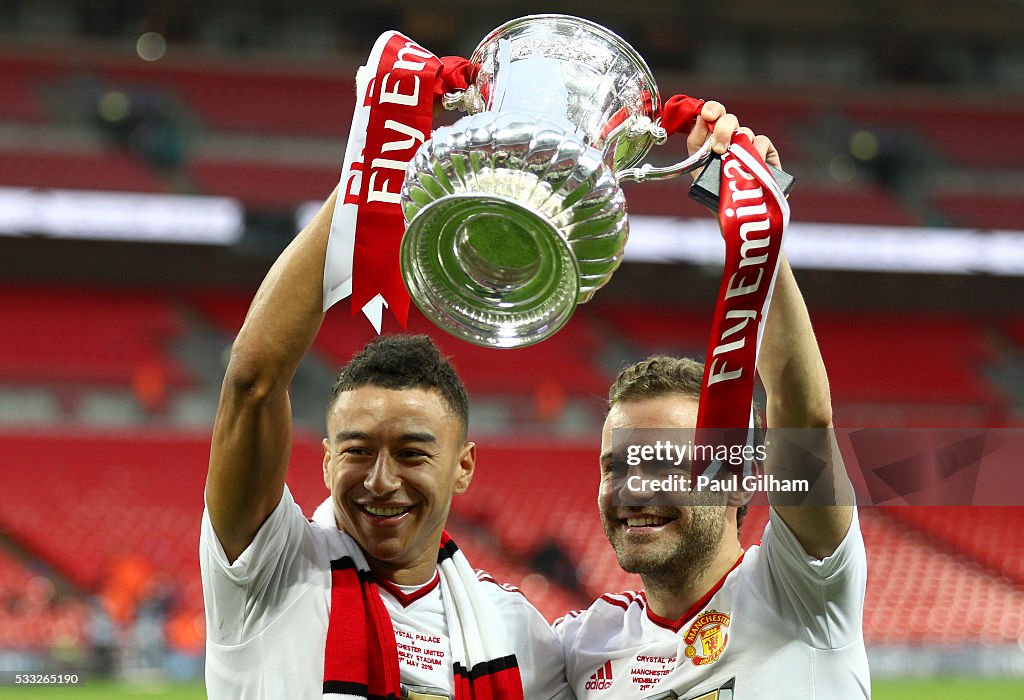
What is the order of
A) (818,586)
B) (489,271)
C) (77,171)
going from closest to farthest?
(489,271)
(818,586)
(77,171)

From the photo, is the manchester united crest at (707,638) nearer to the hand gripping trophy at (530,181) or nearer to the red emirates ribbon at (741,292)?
the red emirates ribbon at (741,292)

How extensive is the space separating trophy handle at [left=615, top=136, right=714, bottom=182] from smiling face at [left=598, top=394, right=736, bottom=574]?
22.2 inches

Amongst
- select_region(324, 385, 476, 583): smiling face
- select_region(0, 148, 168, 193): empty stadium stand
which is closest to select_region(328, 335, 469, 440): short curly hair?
select_region(324, 385, 476, 583): smiling face

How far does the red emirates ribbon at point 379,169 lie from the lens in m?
1.97

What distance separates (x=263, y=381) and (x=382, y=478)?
34 cm

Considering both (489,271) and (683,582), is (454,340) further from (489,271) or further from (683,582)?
(489,271)

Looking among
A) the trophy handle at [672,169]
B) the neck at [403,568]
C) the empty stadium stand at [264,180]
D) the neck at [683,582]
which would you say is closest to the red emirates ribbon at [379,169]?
the trophy handle at [672,169]

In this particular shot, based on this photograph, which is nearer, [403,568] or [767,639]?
[767,639]

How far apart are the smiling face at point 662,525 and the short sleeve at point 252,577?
64 cm

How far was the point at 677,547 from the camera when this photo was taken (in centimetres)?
225

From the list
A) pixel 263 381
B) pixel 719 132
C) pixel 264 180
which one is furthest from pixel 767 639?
pixel 264 180

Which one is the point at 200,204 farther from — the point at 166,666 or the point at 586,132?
the point at 586,132

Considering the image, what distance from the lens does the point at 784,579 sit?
2.14 m

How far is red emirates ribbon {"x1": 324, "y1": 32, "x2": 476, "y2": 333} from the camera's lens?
197 cm
